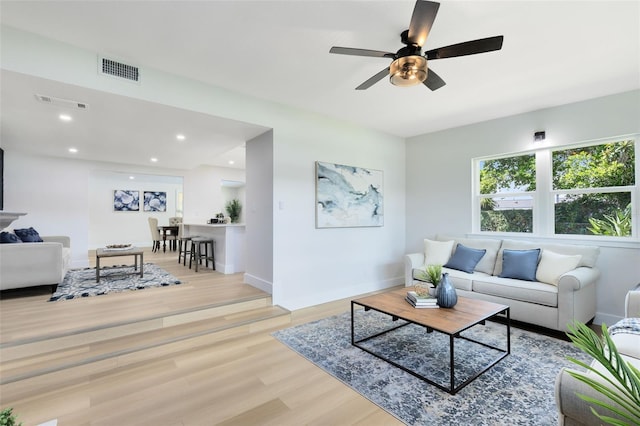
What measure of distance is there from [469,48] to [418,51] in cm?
35

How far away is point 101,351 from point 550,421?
11.6 ft

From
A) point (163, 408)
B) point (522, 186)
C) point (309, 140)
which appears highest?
point (309, 140)

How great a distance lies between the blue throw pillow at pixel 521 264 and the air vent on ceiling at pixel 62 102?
205 inches

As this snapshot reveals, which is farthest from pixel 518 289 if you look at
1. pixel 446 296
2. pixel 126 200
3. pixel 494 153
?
pixel 126 200

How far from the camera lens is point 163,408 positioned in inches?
76.8

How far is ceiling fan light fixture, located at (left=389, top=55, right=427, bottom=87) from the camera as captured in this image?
2.20 metres

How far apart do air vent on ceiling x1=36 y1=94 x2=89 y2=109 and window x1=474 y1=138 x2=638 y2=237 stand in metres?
5.33

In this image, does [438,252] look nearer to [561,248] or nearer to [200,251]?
[561,248]

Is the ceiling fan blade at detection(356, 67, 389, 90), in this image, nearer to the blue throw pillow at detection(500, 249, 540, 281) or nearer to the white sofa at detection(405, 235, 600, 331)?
the white sofa at detection(405, 235, 600, 331)

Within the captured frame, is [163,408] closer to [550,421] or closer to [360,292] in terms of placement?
[550,421]

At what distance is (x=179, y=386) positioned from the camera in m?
2.20

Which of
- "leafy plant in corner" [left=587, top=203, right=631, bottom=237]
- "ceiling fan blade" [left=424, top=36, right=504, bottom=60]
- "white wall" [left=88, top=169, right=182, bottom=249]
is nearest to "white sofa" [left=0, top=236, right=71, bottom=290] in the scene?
"ceiling fan blade" [left=424, top=36, right=504, bottom=60]

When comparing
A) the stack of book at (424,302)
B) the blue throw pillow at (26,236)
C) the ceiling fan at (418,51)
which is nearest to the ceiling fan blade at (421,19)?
the ceiling fan at (418,51)

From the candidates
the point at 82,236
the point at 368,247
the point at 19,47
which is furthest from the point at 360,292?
the point at 82,236
